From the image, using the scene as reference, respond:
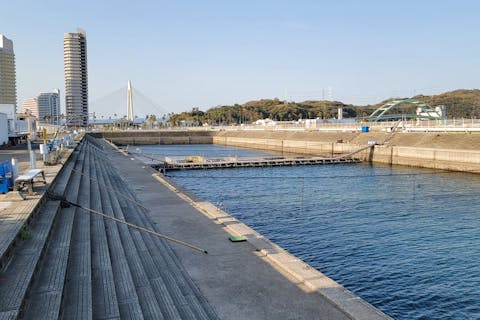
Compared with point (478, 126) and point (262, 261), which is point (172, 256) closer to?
point (262, 261)

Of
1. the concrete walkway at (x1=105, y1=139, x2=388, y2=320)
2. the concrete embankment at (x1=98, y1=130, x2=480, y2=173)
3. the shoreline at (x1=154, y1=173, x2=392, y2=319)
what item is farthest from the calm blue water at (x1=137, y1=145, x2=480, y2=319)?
the concrete embankment at (x1=98, y1=130, x2=480, y2=173)

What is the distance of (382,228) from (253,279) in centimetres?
1166

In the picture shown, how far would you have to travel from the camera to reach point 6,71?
167875 mm

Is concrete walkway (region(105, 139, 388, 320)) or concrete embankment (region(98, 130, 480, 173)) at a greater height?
concrete embankment (region(98, 130, 480, 173))

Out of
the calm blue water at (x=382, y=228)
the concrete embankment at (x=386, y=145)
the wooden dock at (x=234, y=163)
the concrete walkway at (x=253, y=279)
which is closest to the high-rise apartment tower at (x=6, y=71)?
the concrete embankment at (x=386, y=145)

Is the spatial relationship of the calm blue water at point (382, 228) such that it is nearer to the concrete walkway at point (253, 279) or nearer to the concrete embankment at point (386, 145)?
the concrete walkway at point (253, 279)

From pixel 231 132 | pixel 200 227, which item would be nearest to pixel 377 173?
pixel 200 227

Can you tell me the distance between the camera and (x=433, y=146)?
49.0 m

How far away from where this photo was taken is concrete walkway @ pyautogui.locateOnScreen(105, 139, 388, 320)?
845 centimetres

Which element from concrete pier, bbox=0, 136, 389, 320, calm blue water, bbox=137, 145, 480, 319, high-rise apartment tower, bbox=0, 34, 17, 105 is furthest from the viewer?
high-rise apartment tower, bbox=0, 34, 17, 105

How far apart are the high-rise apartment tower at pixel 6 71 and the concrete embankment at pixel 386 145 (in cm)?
7721

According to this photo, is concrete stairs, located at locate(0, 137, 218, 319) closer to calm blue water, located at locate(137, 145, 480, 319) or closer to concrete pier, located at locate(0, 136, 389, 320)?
concrete pier, located at locate(0, 136, 389, 320)

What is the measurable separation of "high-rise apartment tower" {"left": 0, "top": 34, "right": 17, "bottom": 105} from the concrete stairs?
177 meters

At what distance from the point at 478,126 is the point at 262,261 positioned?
46.8 m
